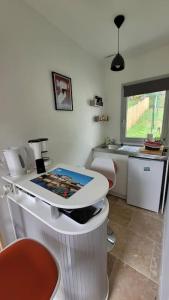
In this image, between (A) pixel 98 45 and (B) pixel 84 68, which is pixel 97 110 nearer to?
(B) pixel 84 68

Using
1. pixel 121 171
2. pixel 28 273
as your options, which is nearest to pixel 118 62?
pixel 121 171

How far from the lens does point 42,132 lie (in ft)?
5.14

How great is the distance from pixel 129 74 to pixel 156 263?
2751 mm

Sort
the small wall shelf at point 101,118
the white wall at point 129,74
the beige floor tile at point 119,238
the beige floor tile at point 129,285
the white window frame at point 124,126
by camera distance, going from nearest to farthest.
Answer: the beige floor tile at point 129,285, the beige floor tile at point 119,238, the white wall at point 129,74, the white window frame at point 124,126, the small wall shelf at point 101,118

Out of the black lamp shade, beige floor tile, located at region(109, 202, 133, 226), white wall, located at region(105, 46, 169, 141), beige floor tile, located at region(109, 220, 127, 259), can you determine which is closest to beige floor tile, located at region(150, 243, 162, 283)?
beige floor tile, located at region(109, 220, 127, 259)

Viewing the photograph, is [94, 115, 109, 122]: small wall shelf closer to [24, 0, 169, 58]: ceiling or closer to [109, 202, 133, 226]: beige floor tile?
[24, 0, 169, 58]: ceiling

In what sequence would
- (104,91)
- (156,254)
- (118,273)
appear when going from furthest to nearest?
(104,91)
(156,254)
(118,273)

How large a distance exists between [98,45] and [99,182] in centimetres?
207

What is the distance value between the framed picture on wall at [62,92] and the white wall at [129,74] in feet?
3.81

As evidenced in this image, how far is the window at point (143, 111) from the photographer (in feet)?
7.61

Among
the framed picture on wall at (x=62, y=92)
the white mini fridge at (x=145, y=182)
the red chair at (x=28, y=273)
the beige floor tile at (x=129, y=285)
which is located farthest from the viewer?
the white mini fridge at (x=145, y=182)

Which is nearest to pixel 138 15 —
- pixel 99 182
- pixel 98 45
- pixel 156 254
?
pixel 98 45

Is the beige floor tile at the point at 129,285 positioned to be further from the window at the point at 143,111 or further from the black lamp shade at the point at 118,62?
the black lamp shade at the point at 118,62

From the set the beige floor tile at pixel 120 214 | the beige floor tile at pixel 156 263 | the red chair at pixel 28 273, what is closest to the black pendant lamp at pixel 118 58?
the red chair at pixel 28 273
